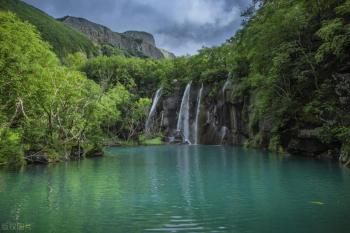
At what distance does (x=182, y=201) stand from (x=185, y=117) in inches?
1936

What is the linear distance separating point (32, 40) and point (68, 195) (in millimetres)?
16603

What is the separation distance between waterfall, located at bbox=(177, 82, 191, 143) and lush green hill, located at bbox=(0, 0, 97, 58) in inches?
3381

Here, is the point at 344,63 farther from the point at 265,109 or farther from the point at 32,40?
the point at 32,40

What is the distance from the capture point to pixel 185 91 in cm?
6391

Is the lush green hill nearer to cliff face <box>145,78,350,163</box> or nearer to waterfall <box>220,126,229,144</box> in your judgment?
cliff face <box>145,78,350,163</box>

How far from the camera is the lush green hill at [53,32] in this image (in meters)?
141

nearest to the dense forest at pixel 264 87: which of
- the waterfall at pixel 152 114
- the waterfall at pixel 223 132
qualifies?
the waterfall at pixel 223 132

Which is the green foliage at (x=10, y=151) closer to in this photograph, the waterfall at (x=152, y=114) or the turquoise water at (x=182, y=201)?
the turquoise water at (x=182, y=201)

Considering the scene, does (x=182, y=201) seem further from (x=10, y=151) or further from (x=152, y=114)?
(x=152, y=114)

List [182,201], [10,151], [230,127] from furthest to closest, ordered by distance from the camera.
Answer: [230,127]
[10,151]
[182,201]

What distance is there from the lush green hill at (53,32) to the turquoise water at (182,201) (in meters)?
127

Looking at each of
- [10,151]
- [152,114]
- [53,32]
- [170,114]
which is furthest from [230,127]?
[53,32]

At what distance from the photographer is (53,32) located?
14888 centimetres

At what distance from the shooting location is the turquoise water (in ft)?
31.4
